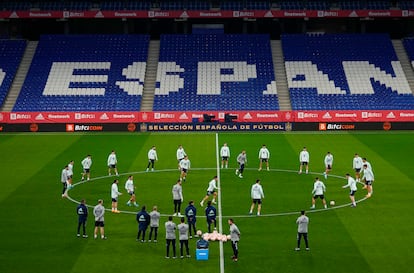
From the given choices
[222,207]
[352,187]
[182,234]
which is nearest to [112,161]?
[222,207]

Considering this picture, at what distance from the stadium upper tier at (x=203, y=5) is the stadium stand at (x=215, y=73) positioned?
3651mm

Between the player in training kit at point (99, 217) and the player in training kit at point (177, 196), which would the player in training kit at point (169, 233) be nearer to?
the player in training kit at point (99, 217)

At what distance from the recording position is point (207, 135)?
60312 millimetres

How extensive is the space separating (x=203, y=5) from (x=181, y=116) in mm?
18558

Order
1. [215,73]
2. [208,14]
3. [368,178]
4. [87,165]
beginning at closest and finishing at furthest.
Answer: [368,178] < [87,165] < [215,73] < [208,14]

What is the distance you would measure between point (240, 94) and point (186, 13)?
12.6 metres

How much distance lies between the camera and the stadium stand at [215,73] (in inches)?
2667

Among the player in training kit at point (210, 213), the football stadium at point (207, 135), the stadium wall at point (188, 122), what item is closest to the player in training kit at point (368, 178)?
the football stadium at point (207, 135)

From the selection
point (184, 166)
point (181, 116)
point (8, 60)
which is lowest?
point (184, 166)

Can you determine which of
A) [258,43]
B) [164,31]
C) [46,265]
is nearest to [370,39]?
[258,43]

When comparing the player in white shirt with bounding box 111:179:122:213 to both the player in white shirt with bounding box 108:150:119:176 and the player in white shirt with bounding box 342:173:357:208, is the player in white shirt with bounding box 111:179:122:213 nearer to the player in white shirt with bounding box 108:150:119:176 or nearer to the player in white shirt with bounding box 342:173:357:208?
the player in white shirt with bounding box 108:150:119:176

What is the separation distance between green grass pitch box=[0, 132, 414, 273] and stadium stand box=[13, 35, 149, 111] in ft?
38.0

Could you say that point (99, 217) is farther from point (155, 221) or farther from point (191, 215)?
point (191, 215)

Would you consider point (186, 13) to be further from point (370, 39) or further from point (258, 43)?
point (370, 39)
